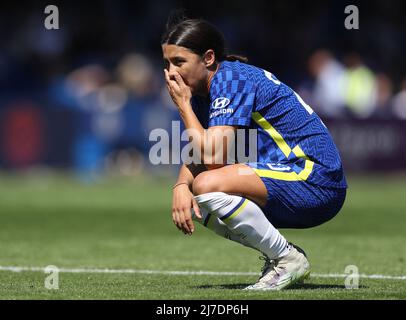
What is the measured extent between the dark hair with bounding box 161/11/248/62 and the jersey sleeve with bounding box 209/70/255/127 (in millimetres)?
217

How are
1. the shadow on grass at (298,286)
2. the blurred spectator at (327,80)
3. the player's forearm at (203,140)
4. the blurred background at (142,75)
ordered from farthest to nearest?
the blurred spectator at (327,80) → the blurred background at (142,75) → the shadow on grass at (298,286) → the player's forearm at (203,140)

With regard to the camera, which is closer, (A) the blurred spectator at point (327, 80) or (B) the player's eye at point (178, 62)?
(B) the player's eye at point (178, 62)

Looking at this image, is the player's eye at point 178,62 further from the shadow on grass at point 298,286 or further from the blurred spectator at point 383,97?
the blurred spectator at point 383,97

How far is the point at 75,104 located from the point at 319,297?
13.5m

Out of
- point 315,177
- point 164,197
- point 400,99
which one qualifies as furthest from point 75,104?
point 315,177

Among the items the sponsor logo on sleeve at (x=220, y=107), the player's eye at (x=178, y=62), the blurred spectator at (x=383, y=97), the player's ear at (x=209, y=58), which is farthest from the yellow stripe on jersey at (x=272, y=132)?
the blurred spectator at (x=383, y=97)

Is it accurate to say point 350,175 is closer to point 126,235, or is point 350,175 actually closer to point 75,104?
point 75,104

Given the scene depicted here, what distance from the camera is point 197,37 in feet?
20.8

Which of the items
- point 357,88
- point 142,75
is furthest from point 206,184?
point 142,75

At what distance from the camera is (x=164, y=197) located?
1526 centimetres

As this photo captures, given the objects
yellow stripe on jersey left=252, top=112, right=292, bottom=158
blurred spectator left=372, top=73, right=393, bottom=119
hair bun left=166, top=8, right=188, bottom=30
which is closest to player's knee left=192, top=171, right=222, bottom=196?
yellow stripe on jersey left=252, top=112, right=292, bottom=158

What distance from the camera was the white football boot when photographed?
635 cm

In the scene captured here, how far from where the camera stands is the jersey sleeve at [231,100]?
611cm

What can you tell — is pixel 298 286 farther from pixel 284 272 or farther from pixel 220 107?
pixel 220 107
